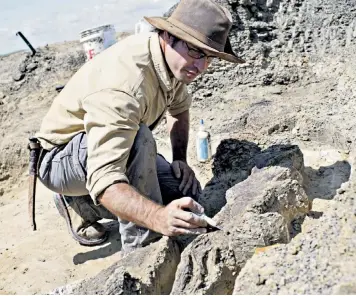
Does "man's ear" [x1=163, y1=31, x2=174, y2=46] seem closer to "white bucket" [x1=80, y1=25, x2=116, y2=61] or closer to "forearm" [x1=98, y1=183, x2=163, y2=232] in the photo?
"forearm" [x1=98, y1=183, x2=163, y2=232]

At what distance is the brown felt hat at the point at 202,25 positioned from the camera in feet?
7.99

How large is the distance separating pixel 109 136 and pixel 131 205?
0.36 m

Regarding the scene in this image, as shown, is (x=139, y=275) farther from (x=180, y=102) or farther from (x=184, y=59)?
(x=180, y=102)

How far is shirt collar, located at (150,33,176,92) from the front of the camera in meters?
2.57

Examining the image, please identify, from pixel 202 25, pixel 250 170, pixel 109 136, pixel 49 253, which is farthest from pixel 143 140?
pixel 49 253

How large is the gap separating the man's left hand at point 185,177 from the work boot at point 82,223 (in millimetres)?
661

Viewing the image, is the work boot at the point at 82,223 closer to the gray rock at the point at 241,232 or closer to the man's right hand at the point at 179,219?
the gray rock at the point at 241,232

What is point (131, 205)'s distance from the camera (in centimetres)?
228

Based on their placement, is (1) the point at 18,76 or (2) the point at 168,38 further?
(1) the point at 18,76

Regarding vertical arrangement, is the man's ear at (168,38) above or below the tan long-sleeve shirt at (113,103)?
above

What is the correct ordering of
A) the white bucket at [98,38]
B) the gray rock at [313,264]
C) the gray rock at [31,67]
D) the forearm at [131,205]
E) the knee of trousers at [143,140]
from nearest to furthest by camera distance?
the gray rock at [313,264] < the forearm at [131,205] < the knee of trousers at [143,140] < the white bucket at [98,38] < the gray rock at [31,67]

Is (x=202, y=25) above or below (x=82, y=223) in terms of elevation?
above

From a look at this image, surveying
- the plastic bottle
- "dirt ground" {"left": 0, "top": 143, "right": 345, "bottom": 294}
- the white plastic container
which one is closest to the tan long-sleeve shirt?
"dirt ground" {"left": 0, "top": 143, "right": 345, "bottom": 294}

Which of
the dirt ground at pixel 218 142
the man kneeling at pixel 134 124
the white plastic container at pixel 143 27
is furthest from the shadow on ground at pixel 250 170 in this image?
the white plastic container at pixel 143 27
